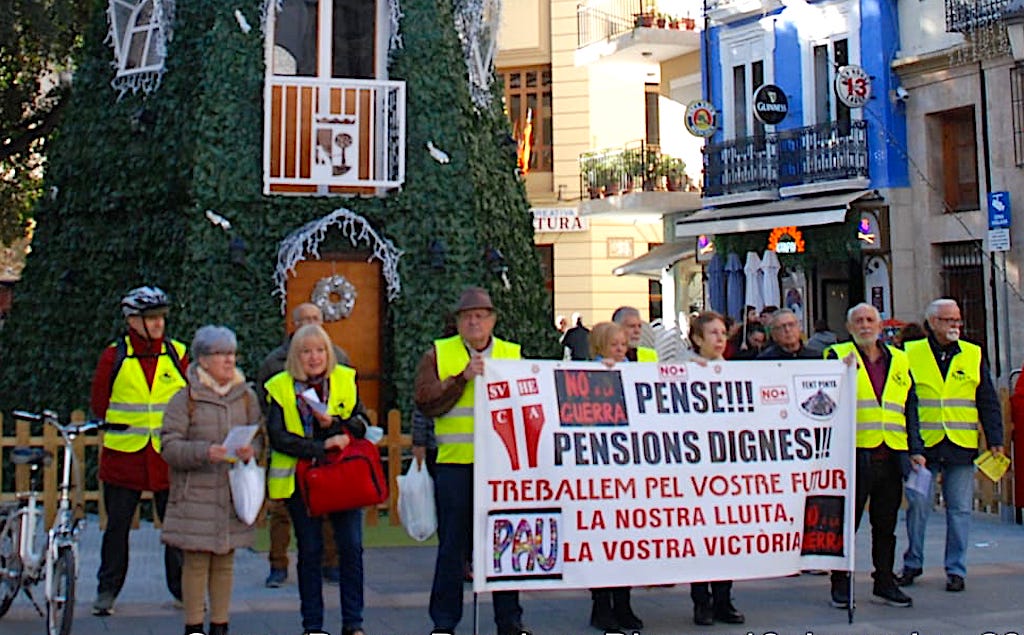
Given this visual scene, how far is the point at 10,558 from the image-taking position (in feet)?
24.9

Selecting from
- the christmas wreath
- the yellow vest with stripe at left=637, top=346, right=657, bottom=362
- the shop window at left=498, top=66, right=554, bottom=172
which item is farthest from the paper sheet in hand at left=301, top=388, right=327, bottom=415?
the shop window at left=498, top=66, right=554, bottom=172

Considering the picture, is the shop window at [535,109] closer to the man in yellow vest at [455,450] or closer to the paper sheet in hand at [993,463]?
the paper sheet in hand at [993,463]

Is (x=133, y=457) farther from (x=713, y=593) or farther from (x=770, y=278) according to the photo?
(x=770, y=278)

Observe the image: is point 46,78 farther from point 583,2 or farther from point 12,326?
point 583,2

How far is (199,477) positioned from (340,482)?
2.44ft

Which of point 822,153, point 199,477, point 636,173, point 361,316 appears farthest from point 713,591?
point 636,173

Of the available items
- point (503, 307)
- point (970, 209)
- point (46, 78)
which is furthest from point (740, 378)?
point (46, 78)

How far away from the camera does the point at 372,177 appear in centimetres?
1388

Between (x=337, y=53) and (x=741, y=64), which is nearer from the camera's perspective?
(x=337, y=53)

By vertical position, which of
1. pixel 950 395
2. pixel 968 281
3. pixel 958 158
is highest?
pixel 958 158

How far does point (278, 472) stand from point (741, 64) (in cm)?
2074

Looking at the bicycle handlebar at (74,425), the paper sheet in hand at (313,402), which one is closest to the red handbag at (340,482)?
the paper sheet in hand at (313,402)

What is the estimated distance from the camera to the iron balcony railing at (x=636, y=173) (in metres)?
27.3

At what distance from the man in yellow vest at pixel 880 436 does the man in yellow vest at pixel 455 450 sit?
259 cm
